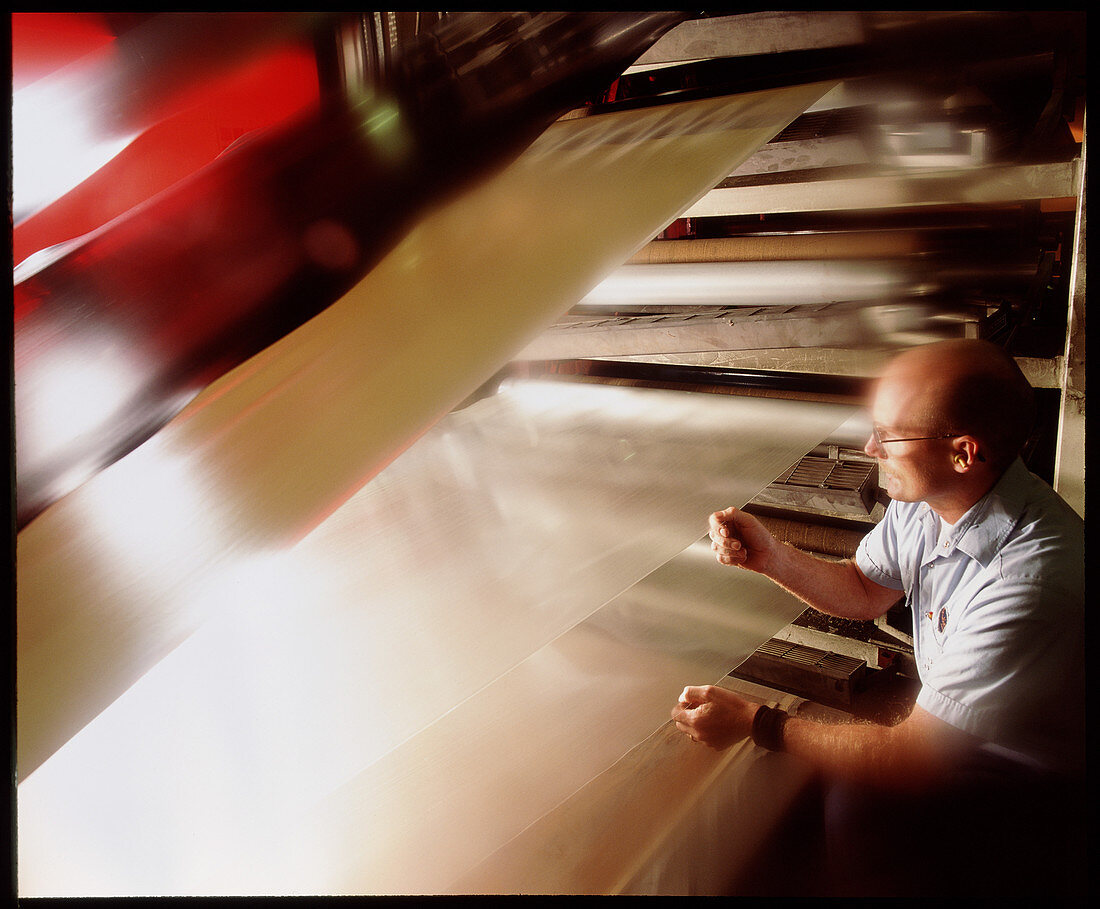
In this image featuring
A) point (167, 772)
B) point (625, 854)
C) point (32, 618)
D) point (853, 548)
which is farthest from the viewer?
point (853, 548)

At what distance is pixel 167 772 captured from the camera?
0.67 metres

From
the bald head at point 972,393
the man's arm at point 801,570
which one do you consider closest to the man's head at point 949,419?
the bald head at point 972,393

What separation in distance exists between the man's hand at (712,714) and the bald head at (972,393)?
0.50 m

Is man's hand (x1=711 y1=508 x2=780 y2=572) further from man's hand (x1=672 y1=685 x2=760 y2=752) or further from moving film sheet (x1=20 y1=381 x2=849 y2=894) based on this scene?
man's hand (x1=672 y1=685 x2=760 y2=752)

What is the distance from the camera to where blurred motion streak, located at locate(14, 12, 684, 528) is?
621 mm

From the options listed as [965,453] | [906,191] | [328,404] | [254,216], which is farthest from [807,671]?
[254,216]

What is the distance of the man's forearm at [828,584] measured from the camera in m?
1.12

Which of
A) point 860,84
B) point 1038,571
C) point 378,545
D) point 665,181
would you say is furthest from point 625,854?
point 860,84

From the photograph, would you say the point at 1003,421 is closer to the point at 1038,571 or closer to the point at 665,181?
the point at 1038,571

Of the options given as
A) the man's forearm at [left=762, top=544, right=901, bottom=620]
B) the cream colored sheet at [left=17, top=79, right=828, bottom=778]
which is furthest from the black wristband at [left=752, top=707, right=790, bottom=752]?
the cream colored sheet at [left=17, top=79, right=828, bottom=778]

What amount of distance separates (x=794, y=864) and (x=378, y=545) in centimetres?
76

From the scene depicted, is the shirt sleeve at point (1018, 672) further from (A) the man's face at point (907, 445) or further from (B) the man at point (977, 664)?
(A) the man's face at point (907, 445)

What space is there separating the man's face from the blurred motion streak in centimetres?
56

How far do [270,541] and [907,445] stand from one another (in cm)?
79
